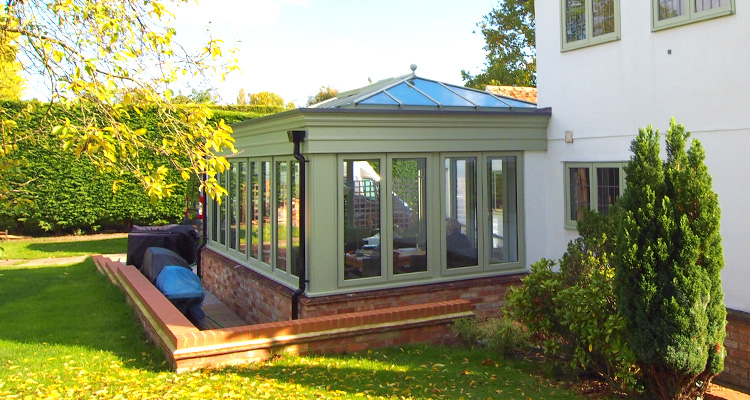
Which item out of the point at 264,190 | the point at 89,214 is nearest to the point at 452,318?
the point at 264,190

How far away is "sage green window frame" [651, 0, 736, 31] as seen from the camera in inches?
281

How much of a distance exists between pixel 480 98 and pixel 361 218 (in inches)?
118

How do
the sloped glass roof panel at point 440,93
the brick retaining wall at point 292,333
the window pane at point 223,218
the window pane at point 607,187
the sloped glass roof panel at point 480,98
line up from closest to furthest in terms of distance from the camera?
the brick retaining wall at point 292,333, the window pane at point 607,187, the sloped glass roof panel at point 440,93, the sloped glass roof panel at point 480,98, the window pane at point 223,218

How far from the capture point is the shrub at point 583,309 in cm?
593

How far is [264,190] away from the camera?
10.3 meters

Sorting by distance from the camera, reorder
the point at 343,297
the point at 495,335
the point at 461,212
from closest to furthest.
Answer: the point at 495,335, the point at 343,297, the point at 461,212

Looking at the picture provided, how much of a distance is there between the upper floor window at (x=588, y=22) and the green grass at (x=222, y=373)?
15.0 feet

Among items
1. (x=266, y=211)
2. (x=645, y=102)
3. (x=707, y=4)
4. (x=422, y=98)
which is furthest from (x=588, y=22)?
(x=266, y=211)

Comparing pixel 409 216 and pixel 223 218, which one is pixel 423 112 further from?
pixel 223 218

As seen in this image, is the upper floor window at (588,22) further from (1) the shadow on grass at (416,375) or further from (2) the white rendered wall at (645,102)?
(1) the shadow on grass at (416,375)

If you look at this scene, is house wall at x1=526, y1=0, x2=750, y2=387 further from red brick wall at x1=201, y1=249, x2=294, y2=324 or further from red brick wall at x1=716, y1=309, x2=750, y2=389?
red brick wall at x1=201, y1=249, x2=294, y2=324

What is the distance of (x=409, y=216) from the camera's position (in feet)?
29.5

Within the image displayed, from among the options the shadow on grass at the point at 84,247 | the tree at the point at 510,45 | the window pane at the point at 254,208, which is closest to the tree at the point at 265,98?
the tree at the point at 510,45

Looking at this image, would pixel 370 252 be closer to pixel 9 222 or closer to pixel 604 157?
pixel 604 157
